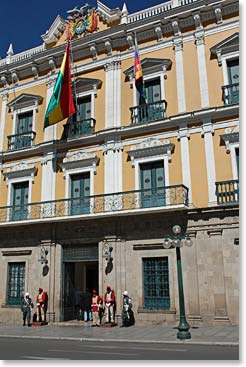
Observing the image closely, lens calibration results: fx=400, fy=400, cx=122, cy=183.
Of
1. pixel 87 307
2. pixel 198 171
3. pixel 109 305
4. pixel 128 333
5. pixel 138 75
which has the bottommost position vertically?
pixel 128 333

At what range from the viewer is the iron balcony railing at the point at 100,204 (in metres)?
14.9

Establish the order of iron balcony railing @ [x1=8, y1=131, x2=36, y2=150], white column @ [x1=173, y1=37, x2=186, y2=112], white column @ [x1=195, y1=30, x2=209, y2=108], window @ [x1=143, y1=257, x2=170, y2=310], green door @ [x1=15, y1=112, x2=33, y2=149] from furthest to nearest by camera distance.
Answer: green door @ [x1=15, y1=112, x2=33, y2=149] < iron balcony railing @ [x1=8, y1=131, x2=36, y2=150] < white column @ [x1=173, y1=37, x2=186, y2=112] < white column @ [x1=195, y1=30, x2=209, y2=108] < window @ [x1=143, y1=257, x2=170, y2=310]

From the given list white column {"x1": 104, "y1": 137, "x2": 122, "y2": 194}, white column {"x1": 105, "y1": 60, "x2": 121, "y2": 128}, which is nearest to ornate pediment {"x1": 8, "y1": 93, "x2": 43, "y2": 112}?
white column {"x1": 105, "y1": 60, "x2": 121, "y2": 128}

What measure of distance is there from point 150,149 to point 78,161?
3.37m

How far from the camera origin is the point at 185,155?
50.7ft

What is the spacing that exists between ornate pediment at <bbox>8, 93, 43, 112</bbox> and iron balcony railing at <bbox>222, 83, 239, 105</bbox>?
29.3ft

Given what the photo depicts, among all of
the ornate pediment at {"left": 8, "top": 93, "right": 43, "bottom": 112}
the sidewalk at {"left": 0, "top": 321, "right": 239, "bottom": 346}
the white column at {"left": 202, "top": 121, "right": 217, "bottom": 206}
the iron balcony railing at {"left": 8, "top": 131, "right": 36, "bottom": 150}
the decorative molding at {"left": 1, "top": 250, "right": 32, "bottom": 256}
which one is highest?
the ornate pediment at {"left": 8, "top": 93, "right": 43, "bottom": 112}

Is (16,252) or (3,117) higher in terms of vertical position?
(3,117)

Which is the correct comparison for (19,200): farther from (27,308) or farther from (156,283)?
(156,283)

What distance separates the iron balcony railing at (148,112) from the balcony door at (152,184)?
1.89 meters

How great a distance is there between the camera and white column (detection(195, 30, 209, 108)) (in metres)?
15.6

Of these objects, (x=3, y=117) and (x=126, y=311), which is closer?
(x=126, y=311)

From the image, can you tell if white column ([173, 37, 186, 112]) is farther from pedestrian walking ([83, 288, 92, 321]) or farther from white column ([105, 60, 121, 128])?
pedestrian walking ([83, 288, 92, 321])

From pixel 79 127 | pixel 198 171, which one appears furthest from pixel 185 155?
pixel 79 127
